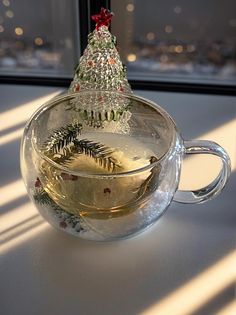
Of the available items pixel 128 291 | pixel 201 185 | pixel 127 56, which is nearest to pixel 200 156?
pixel 201 185

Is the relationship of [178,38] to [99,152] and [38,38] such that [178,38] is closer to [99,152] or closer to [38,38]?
[38,38]

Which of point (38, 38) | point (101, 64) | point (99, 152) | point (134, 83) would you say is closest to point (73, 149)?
point (99, 152)

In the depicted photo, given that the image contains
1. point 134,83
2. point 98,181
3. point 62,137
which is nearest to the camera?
point 98,181

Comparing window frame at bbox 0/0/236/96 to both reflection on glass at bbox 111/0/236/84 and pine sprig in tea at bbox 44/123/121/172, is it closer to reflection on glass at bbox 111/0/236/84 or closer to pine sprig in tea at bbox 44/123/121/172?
reflection on glass at bbox 111/0/236/84

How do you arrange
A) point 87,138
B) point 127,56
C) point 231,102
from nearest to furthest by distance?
1. point 87,138
2. point 231,102
3. point 127,56

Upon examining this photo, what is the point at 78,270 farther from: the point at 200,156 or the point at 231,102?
the point at 231,102

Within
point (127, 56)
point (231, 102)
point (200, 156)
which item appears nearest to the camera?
point (200, 156)
